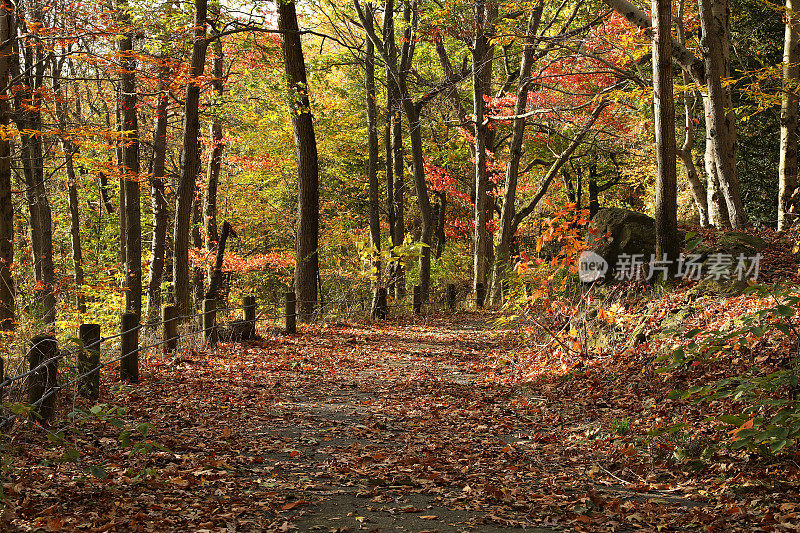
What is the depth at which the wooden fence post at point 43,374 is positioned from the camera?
563 cm

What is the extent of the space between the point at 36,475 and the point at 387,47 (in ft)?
51.7

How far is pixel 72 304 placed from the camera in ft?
65.6

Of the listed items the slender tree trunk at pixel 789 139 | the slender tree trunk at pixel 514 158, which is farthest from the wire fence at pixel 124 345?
the slender tree trunk at pixel 789 139

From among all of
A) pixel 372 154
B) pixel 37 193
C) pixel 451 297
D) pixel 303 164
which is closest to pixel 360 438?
pixel 303 164

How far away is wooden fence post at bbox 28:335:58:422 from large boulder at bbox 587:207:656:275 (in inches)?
282

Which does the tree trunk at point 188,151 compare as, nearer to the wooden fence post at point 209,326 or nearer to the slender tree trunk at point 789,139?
the wooden fence post at point 209,326

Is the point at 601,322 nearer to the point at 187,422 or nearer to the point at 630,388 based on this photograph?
the point at 630,388

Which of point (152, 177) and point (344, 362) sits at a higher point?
point (152, 177)

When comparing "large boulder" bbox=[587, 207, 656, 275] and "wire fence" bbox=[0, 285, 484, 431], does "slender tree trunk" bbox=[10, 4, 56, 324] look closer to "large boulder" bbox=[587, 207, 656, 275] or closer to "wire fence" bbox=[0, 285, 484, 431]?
"wire fence" bbox=[0, 285, 484, 431]

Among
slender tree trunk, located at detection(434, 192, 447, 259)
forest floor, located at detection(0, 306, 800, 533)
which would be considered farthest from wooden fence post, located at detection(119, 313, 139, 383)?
slender tree trunk, located at detection(434, 192, 447, 259)

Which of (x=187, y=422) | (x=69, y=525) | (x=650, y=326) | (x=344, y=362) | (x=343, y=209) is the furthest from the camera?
(x=343, y=209)

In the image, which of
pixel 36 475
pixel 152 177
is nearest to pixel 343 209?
pixel 152 177

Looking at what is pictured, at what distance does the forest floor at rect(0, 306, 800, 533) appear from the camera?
402 cm

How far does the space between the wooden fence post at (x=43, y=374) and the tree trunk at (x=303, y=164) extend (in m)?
7.93
